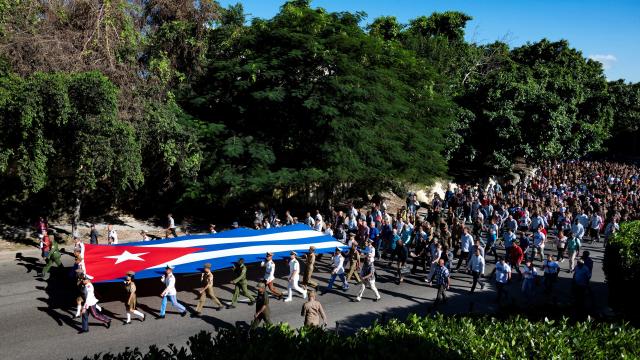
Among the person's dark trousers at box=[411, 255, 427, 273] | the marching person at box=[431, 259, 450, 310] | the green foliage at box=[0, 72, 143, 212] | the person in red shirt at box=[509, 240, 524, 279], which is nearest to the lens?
the marching person at box=[431, 259, 450, 310]

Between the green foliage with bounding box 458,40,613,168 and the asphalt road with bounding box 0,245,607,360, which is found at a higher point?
the green foliage with bounding box 458,40,613,168

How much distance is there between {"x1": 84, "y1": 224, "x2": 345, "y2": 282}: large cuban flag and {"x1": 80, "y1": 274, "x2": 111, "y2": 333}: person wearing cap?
45.2 inches

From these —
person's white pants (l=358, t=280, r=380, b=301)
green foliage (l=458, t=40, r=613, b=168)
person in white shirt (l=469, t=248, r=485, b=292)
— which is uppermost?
green foliage (l=458, t=40, r=613, b=168)

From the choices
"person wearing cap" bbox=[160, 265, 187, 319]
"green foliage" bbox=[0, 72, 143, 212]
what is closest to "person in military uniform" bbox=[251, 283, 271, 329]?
"person wearing cap" bbox=[160, 265, 187, 319]

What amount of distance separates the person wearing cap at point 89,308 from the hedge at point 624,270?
12.7m

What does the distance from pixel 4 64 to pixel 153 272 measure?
10.5 metres

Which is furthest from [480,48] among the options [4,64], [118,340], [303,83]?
[118,340]

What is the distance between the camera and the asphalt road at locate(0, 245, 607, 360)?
1166 cm

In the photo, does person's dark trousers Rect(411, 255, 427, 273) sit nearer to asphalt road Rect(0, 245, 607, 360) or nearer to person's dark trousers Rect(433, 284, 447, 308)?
asphalt road Rect(0, 245, 607, 360)

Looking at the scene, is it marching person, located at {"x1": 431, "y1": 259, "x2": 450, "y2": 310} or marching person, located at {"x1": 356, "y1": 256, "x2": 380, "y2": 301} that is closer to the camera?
marching person, located at {"x1": 431, "y1": 259, "x2": 450, "y2": 310}

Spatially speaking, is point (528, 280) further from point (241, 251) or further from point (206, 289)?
point (206, 289)

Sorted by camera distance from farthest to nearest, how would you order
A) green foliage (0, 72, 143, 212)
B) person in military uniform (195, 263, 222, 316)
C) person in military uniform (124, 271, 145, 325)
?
1. green foliage (0, 72, 143, 212)
2. person in military uniform (195, 263, 222, 316)
3. person in military uniform (124, 271, 145, 325)

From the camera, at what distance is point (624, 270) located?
12523mm

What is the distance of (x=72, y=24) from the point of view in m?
21.4
